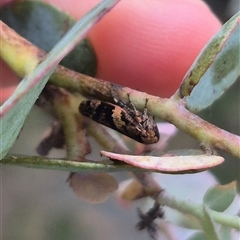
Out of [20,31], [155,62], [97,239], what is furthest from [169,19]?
[97,239]

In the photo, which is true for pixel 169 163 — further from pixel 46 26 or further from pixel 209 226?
pixel 46 26

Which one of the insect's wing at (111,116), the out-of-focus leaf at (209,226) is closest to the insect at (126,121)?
the insect's wing at (111,116)

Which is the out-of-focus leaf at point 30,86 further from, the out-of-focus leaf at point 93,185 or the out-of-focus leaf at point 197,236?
the out-of-focus leaf at point 197,236

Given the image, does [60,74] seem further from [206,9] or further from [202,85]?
[206,9]

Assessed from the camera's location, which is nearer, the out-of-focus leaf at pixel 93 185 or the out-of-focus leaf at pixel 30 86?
the out-of-focus leaf at pixel 30 86

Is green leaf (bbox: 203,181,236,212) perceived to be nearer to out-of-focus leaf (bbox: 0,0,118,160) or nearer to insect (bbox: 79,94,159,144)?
insect (bbox: 79,94,159,144)

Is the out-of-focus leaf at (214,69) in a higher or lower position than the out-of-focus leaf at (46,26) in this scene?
higher

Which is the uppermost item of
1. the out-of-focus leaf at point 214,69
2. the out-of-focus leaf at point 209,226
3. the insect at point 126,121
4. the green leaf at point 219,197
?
the out-of-focus leaf at point 214,69
